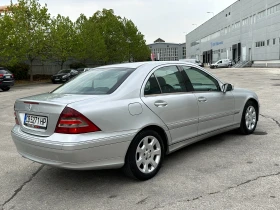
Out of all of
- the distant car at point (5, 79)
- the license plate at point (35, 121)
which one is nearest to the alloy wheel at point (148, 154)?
the license plate at point (35, 121)

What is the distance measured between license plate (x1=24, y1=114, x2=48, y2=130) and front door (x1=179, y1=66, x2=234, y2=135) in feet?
7.46

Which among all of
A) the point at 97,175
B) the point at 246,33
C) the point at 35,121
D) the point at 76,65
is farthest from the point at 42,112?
the point at 246,33

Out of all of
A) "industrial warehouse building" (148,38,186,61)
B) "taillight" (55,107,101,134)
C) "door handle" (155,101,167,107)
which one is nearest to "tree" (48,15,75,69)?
"door handle" (155,101,167,107)

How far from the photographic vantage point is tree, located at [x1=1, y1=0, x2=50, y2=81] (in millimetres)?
25906

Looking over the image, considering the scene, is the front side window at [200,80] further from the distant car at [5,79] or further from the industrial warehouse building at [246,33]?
the industrial warehouse building at [246,33]

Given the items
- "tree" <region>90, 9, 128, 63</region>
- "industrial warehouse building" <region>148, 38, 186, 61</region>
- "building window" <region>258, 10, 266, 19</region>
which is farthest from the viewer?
"industrial warehouse building" <region>148, 38, 186, 61</region>

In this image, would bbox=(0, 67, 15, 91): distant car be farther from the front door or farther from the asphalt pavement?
the front door

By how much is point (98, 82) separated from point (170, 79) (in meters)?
1.05

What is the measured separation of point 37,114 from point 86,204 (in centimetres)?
122

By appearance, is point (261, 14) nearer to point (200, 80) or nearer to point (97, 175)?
point (200, 80)

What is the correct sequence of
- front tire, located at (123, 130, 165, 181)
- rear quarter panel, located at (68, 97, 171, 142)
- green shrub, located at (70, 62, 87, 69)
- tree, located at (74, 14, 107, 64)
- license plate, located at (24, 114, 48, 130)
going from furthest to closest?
1. green shrub, located at (70, 62, 87, 69)
2. tree, located at (74, 14, 107, 64)
3. front tire, located at (123, 130, 165, 181)
4. license plate, located at (24, 114, 48, 130)
5. rear quarter panel, located at (68, 97, 171, 142)

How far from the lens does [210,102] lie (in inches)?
190

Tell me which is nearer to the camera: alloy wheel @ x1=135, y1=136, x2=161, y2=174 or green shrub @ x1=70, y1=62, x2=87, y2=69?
alloy wheel @ x1=135, y1=136, x2=161, y2=174

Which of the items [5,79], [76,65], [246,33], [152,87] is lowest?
[5,79]
